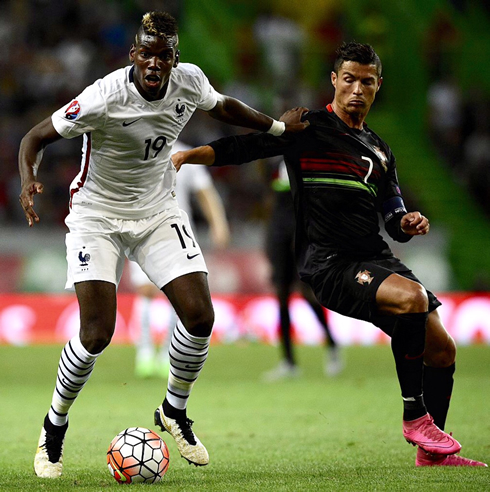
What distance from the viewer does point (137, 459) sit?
4.70 m

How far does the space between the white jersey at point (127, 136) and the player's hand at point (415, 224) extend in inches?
50.8

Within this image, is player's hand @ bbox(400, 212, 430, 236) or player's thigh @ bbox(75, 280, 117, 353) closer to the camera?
player's thigh @ bbox(75, 280, 117, 353)

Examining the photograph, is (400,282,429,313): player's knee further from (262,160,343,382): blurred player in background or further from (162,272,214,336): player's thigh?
(262,160,343,382): blurred player in background

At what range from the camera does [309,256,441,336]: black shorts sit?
16.9 feet

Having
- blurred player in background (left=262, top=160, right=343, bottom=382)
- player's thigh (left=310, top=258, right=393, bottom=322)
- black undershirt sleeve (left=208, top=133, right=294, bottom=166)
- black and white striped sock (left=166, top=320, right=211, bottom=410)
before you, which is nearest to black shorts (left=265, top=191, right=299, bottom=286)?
blurred player in background (left=262, top=160, right=343, bottom=382)

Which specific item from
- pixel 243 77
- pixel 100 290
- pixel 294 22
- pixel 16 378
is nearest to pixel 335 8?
pixel 294 22

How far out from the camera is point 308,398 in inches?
325

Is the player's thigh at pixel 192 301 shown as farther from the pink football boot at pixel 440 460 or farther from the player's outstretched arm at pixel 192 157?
the pink football boot at pixel 440 460

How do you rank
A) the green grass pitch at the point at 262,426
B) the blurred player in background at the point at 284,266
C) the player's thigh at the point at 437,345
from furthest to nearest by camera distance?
the blurred player in background at the point at 284,266 < the player's thigh at the point at 437,345 < the green grass pitch at the point at 262,426

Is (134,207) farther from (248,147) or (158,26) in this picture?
(158,26)

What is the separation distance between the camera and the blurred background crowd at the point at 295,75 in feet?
54.9

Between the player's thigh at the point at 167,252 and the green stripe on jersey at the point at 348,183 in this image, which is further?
the green stripe on jersey at the point at 348,183

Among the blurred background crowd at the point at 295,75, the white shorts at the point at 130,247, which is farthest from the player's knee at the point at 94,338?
the blurred background crowd at the point at 295,75

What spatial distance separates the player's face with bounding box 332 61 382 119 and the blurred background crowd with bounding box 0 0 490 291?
34.3ft
